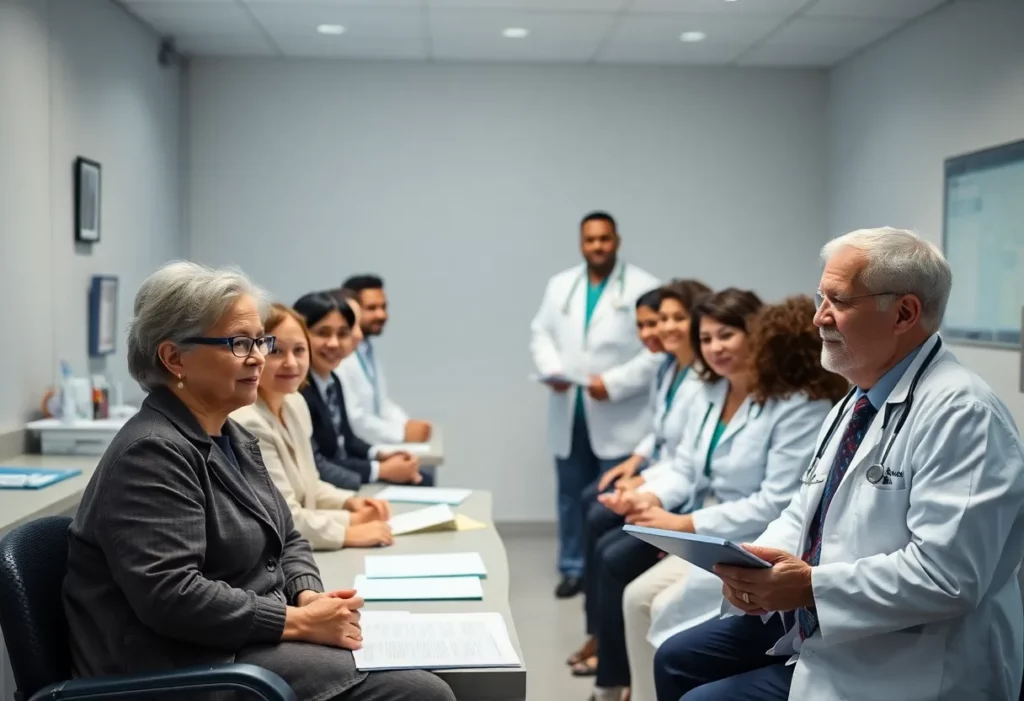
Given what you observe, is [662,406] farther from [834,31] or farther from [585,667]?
[834,31]

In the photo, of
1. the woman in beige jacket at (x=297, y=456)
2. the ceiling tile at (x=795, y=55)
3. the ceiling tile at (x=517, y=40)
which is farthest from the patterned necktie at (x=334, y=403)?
the ceiling tile at (x=795, y=55)

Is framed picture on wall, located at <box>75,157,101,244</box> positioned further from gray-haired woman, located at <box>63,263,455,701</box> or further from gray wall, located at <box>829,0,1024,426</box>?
gray wall, located at <box>829,0,1024,426</box>

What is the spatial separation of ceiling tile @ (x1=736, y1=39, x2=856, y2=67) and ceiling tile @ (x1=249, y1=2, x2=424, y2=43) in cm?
180

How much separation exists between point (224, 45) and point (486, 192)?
5.18 feet

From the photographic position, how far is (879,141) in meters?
5.19

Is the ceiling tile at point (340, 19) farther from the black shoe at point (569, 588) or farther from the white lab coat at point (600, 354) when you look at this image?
the black shoe at point (569, 588)

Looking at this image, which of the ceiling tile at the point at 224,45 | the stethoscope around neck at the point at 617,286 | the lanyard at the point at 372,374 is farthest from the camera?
the ceiling tile at the point at 224,45

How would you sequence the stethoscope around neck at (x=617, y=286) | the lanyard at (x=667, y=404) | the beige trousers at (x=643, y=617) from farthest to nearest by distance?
the stethoscope around neck at (x=617, y=286), the lanyard at (x=667, y=404), the beige trousers at (x=643, y=617)

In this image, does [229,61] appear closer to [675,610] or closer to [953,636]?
[675,610]

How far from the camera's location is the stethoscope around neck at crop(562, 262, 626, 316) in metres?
5.03

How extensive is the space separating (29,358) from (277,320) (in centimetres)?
139

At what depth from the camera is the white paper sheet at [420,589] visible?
2105 millimetres

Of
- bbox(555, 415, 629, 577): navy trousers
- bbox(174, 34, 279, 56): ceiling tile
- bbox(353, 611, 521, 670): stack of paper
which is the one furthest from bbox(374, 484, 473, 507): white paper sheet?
bbox(174, 34, 279, 56): ceiling tile

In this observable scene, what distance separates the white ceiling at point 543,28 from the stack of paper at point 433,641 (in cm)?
317
